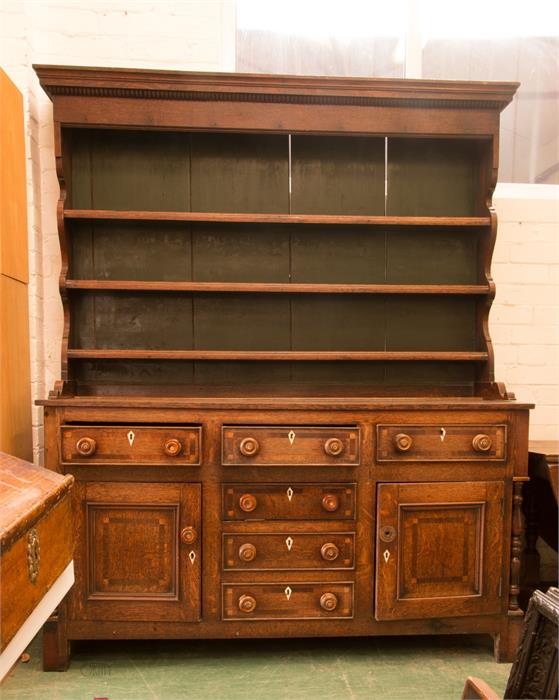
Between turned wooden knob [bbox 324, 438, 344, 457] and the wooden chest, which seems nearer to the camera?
the wooden chest

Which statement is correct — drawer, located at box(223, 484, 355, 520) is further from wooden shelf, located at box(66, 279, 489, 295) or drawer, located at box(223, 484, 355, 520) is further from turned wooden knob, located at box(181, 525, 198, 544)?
wooden shelf, located at box(66, 279, 489, 295)

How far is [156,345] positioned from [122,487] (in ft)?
2.20

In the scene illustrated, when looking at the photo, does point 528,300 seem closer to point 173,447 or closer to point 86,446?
point 173,447

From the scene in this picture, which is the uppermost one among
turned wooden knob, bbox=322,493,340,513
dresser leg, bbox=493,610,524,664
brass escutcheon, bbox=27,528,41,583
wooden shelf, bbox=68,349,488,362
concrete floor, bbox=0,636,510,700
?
wooden shelf, bbox=68,349,488,362

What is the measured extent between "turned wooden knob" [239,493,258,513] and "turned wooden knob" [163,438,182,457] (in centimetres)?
29

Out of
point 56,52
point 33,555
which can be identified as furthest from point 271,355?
point 56,52

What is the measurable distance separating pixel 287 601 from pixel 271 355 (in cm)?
95

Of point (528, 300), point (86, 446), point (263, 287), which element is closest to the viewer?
point (86, 446)

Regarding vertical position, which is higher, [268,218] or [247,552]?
[268,218]

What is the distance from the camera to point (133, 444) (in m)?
1.69

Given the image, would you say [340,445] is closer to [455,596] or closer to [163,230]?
[455,596]

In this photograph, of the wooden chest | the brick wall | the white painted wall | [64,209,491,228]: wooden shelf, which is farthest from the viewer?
the brick wall

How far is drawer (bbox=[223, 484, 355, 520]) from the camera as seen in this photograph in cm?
171

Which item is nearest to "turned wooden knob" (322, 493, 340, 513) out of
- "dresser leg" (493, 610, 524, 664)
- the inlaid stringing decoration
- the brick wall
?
the inlaid stringing decoration
